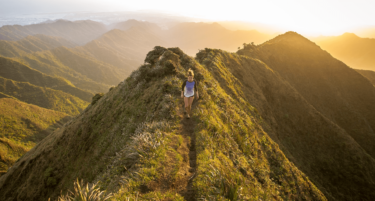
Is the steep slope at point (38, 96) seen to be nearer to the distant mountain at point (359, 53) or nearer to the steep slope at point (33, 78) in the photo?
the steep slope at point (33, 78)

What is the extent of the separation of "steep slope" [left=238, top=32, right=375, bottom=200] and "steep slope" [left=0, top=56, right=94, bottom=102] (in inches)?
6936

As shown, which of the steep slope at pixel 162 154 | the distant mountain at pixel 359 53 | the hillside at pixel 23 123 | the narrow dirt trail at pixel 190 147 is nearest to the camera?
the narrow dirt trail at pixel 190 147

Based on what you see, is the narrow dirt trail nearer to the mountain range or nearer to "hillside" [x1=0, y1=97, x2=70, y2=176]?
the mountain range

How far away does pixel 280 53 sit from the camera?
51875 mm

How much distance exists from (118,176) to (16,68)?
764 feet

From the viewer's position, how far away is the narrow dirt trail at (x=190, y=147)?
222 inches

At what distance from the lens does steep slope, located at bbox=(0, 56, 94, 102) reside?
154450mm

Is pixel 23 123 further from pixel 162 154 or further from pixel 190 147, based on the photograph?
pixel 190 147

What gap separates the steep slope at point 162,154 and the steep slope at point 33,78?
6725 inches

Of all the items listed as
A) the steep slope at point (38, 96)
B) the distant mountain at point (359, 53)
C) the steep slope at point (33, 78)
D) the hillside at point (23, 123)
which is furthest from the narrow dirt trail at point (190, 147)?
the distant mountain at point (359, 53)

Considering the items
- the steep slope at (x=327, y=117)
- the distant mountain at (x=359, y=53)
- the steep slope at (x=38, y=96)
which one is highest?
the distant mountain at (x=359, y=53)

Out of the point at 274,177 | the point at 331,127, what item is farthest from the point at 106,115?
the point at 331,127

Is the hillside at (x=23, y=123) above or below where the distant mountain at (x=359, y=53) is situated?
below

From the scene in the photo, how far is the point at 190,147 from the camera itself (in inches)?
316
